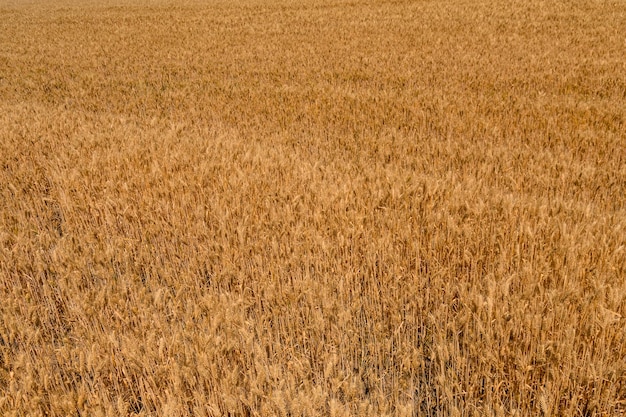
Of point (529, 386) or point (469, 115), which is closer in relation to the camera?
point (529, 386)

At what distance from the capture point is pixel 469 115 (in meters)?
6.66

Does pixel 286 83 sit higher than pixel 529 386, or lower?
higher

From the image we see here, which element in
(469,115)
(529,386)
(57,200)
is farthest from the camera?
(469,115)

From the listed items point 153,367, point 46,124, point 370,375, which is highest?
point 46,124

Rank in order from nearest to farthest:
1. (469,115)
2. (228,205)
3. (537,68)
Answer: (228,205) → (469,115) → (537,68)

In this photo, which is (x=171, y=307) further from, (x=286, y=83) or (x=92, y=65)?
(x=92, y=65)

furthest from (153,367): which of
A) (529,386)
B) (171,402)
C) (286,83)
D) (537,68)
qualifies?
(537,68)

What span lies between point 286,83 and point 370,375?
26.1 ft

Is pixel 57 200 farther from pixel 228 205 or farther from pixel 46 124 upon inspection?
pixel 46 124

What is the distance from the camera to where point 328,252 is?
9.39 feet

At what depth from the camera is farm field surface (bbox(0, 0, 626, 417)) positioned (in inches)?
75.7

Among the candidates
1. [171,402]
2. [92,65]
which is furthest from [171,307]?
[92,65]

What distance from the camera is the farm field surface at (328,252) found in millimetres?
1922

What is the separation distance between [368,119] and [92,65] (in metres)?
8.77
